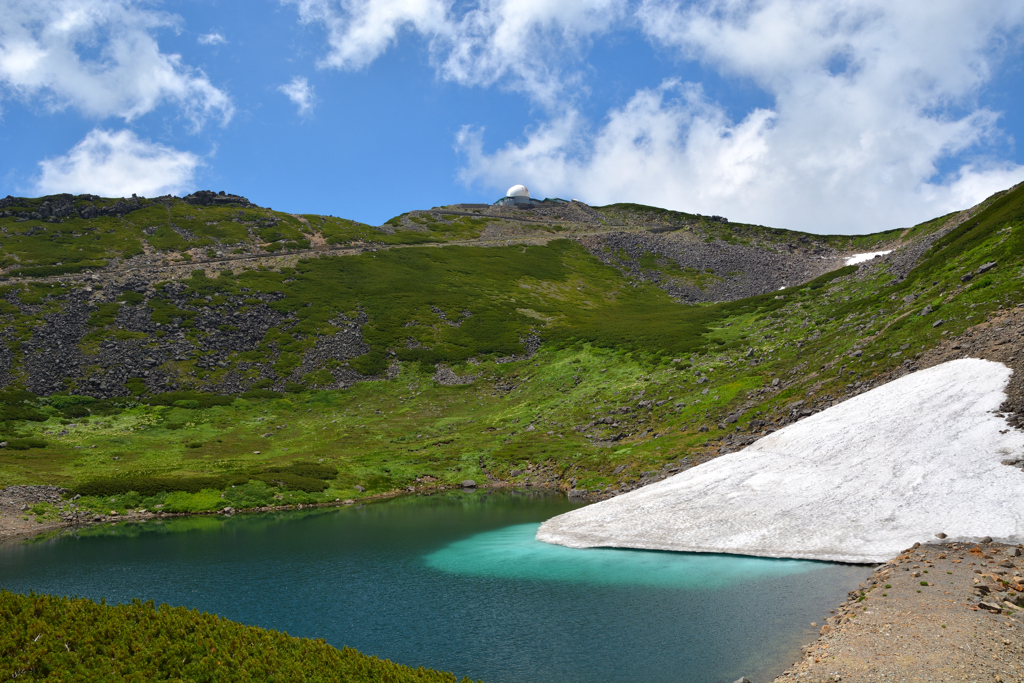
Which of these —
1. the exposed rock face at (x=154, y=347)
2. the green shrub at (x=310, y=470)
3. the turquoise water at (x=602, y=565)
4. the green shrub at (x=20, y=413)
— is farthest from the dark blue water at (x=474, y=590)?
the exposed rock face at (x=154, y=347)

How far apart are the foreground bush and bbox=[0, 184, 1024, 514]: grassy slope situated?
41.4m

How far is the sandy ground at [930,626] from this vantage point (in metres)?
16.5

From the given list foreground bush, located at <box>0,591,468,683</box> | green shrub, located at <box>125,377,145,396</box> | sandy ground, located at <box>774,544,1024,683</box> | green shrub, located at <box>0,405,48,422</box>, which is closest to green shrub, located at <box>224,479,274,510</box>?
green shrub, located at <box>0,405,48,422</box>

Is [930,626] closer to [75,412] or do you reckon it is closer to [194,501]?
[194,501]

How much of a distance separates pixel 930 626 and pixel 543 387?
218 ft

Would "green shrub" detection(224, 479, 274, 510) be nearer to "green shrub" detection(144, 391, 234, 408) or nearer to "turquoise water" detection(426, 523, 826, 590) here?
"turquoise water" detection(426, 523, 826, 590)

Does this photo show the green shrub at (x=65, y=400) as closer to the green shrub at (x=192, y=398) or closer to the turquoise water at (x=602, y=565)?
the green shrub at (x=192, y=398)

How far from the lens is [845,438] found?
3906cm

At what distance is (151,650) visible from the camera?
13.6 meters

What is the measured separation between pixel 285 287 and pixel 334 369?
29.4 meters

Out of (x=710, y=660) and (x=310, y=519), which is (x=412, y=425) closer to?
(x=310, y=519)

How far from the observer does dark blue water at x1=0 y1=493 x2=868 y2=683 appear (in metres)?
21.0

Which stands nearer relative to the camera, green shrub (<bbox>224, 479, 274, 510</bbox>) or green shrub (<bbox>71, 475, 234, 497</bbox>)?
green shrub (<bbox>71, 475, 234, 497</bbox>)

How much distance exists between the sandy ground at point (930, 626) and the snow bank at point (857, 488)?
3040 mm
